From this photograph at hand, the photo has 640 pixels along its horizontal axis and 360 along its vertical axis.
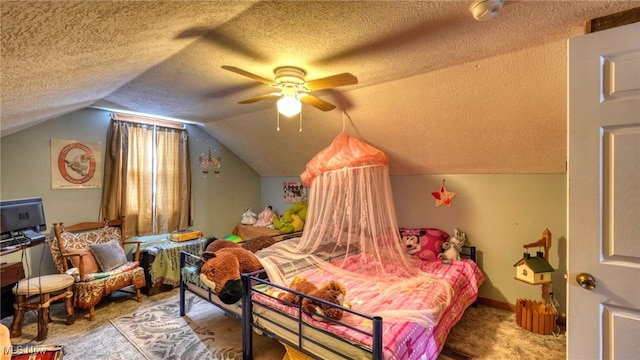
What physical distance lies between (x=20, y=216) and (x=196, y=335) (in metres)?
1.87

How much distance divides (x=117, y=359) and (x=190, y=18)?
2841 mm

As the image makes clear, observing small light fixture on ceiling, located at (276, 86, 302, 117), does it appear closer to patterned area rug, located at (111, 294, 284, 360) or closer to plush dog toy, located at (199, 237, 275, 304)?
plush dog toy, located at (199, 237, 275, 304)

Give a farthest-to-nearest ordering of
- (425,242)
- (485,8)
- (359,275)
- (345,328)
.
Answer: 1. (425,242)
2. (359,275)
3. (345,328)
4. (485,8)

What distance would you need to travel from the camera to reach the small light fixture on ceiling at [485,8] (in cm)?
145

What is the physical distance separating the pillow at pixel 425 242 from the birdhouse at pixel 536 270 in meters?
0.91

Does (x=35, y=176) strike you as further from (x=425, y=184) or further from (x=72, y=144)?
(x=425, y=184)

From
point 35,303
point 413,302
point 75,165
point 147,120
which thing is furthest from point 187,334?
point 147,120

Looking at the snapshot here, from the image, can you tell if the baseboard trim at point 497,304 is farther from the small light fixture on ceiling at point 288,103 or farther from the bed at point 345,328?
the small light fixture on ceiling at point 288,103

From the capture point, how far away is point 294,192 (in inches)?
216

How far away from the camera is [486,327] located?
301 cm

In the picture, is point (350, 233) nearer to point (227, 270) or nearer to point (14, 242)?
point (227, 270)

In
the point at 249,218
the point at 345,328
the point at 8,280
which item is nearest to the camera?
the point at 345,328

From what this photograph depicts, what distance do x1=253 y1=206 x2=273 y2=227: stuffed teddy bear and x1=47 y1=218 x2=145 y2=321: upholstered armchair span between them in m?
2.07

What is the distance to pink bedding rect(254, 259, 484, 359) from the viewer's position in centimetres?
188
